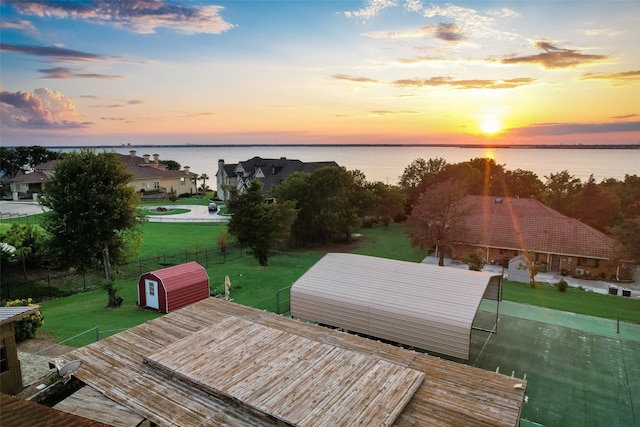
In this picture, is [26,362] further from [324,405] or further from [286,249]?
[286,249]

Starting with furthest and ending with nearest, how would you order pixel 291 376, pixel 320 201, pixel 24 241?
pixel 320 201 < pixel 24 241 < pixel 291 376

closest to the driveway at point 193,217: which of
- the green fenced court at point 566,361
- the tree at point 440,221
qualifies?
the tree at point 440,221

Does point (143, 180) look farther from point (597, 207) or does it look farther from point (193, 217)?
point (597, 207)

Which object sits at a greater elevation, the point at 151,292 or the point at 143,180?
the point at 143,180

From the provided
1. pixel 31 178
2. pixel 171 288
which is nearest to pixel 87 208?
pixel 171 288

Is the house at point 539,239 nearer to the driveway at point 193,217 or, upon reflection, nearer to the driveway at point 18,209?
the driveway at point 193,217

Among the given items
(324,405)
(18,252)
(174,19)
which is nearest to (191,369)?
(324,405)
